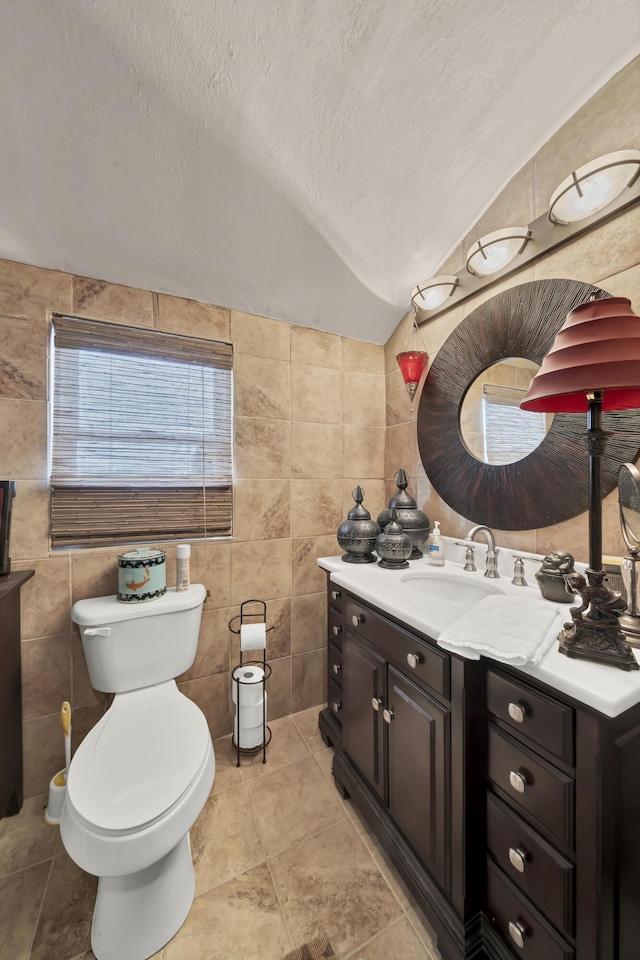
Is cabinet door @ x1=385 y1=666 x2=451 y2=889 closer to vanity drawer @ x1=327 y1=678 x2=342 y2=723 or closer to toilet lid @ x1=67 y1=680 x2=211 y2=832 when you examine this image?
vanity drawer @ x1=327 y1=678 x2=342 y2=723

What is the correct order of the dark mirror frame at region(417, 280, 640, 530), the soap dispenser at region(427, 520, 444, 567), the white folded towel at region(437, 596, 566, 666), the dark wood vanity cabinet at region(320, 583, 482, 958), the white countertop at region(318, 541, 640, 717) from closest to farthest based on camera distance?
the white countertop at region(318, 541, 640, 717)
the white folded towel at region(437, 596, 566, 666)
the dark wood vanity cabinet at region(320, 583, 482, 958)
the dark mirror frame at region(417, 280, 640, 530)
the soap dispenser at region(427, 520, 444, 567)

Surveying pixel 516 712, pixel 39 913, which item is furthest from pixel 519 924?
pixel 39 913

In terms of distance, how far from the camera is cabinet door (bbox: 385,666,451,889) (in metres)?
0.93

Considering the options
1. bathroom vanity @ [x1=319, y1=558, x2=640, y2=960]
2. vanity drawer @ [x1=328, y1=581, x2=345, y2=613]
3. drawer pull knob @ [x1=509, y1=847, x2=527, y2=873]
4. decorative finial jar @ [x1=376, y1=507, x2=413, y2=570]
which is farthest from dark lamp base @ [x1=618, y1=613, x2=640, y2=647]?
vanity drawer @ [x1=328, y1=581, x2=345, y2=613]

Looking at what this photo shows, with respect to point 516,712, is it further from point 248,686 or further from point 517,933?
point 248,686

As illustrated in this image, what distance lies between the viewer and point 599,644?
0.74m

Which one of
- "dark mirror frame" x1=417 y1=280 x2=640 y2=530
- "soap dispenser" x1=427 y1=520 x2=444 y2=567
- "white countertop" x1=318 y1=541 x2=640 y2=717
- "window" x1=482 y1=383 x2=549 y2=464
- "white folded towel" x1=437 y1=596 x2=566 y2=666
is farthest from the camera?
"soap dispenser" x1=427 y1=520 x2=444 y2=567

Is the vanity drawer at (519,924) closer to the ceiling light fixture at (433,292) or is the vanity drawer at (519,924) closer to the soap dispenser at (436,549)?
the soap dispenser at (436,549)

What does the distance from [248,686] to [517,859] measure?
111 centimetres

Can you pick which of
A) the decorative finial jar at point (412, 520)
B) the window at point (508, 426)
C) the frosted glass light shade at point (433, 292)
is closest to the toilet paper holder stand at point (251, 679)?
the decorative finial jar at point (412, 520)

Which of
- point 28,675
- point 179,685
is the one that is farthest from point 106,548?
point 179,685

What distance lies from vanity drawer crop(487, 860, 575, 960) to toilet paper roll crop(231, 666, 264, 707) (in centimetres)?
101

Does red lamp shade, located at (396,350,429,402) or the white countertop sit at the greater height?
red lamp shade, located at (396,350,429,402)

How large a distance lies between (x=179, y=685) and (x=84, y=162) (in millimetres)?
2066
